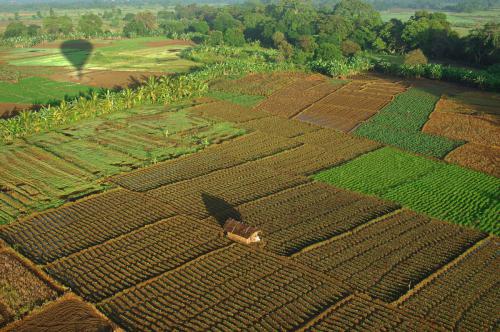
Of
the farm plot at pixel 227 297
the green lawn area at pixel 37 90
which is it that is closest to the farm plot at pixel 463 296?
the farm plot at pixel 227 297

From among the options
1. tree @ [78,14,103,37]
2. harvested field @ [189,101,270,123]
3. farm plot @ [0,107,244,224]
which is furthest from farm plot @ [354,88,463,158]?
tree @ [78,14,103,37]

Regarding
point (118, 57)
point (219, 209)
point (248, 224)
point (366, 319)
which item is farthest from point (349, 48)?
point (366, 319)

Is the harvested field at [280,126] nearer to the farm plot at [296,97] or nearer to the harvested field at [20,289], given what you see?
the farm plot at [296,97]

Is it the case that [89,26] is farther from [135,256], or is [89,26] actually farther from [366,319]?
[366,319]

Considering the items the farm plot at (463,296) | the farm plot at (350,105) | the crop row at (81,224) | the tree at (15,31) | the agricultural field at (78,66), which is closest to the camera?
the farm plot at (463,296)

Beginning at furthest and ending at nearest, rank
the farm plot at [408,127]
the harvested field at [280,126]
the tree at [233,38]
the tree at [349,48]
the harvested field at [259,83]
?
the tree at [233,38] < the tree at [349,48] < the harvested field at [259,83] < the harvested field at [280,126] < the farm plot at [408,127]

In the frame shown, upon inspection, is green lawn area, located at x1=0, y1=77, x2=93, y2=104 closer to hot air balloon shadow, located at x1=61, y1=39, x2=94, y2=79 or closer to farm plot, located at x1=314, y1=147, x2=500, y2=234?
hot air balloon shadow, located at x1=61, y1=39, x2=94, y2=79

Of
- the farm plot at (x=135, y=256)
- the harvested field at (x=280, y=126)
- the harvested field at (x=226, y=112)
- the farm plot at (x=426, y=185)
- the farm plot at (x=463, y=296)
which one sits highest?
the harvested field at (x=226, y=112)
